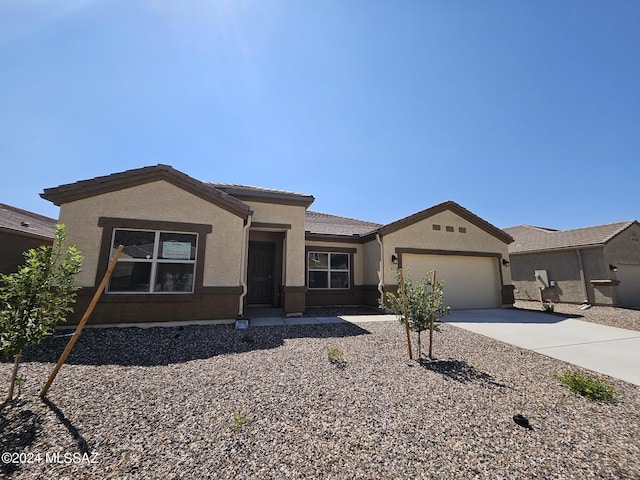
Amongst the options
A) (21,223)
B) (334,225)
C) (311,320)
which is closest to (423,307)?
(311,320)

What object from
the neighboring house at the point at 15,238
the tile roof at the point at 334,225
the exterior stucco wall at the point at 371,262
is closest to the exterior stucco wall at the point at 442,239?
the exterior stucco wall at the point at 371,262

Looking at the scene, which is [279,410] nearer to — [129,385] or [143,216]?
[129,385]

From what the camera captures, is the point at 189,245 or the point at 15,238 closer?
the point at 189,245

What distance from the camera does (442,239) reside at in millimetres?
12797

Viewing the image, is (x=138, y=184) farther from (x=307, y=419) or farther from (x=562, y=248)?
(x=562, y=248)

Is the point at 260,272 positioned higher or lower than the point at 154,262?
lower

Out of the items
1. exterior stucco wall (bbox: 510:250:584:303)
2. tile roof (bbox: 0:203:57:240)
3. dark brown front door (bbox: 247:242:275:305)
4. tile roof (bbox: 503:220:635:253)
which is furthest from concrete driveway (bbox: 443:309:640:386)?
tile roof (bbox: 0:203:57:240)

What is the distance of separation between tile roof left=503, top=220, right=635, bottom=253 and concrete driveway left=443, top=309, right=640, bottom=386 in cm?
762

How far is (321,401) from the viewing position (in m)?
3.70

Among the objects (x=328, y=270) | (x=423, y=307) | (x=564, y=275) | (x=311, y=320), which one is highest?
(x=328, y=270)

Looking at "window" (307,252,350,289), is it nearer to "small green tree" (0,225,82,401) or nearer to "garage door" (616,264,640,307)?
"small green tree" (0,225,82,401)

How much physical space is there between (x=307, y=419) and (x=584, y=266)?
779 inches

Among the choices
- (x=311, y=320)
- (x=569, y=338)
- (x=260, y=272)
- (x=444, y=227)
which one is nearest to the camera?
(x=569, y=338)

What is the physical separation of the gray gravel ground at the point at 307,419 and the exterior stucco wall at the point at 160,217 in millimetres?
2755
